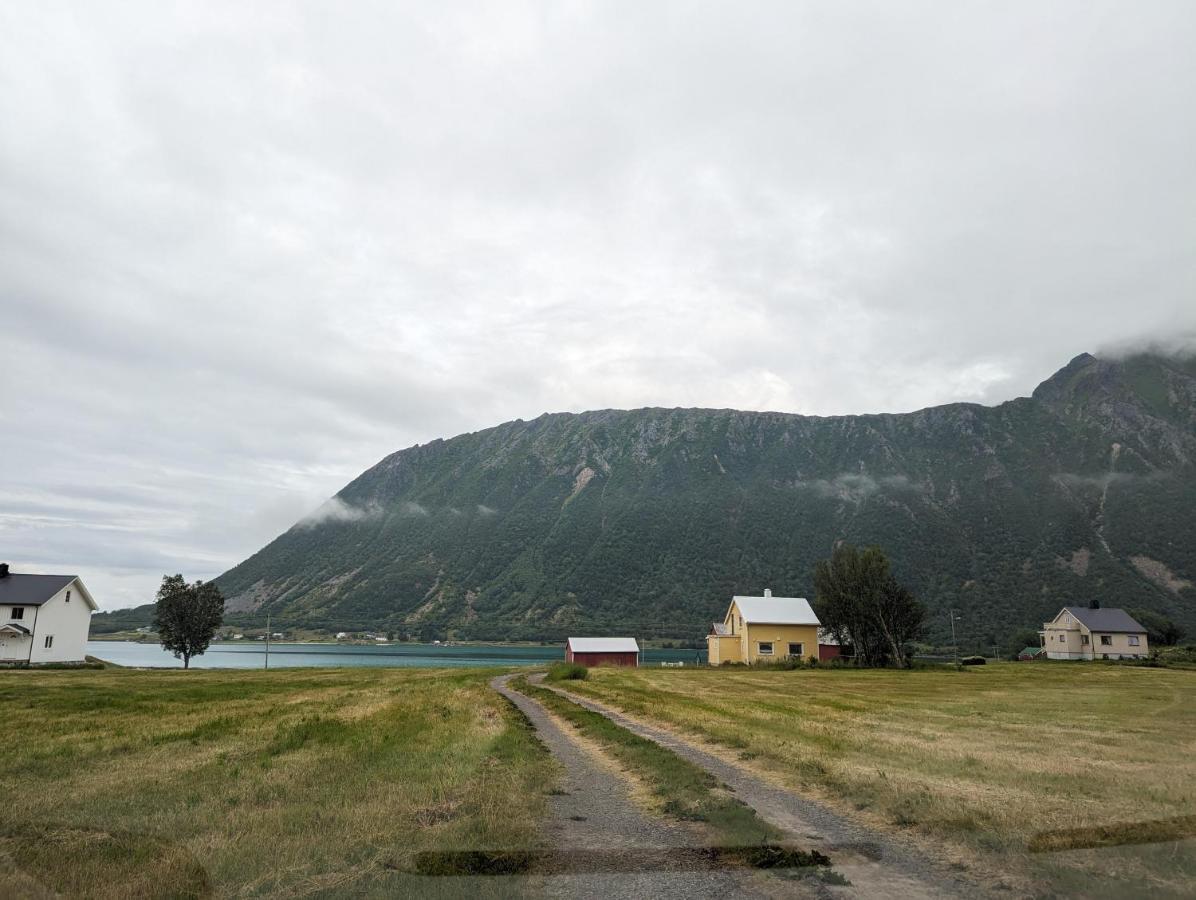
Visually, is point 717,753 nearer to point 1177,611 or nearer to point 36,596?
point 36,596

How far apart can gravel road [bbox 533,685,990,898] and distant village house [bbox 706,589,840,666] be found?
2598 inches

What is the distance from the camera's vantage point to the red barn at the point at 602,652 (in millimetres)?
89188

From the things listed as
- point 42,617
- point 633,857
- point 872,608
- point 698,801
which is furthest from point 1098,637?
point 42,617

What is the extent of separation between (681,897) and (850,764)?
28.7 feet

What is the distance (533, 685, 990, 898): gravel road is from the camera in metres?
7.34

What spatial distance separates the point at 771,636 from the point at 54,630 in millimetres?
67476

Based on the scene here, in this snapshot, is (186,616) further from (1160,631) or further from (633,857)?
(1160,631)

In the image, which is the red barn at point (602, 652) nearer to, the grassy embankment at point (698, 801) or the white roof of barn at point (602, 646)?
the white roof of barn at point (602, 646)

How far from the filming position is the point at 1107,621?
94.6m

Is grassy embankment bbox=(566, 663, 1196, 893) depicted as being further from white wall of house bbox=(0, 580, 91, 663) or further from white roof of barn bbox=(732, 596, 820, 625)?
white wall of house bbox=(0, 580, 91, 663)

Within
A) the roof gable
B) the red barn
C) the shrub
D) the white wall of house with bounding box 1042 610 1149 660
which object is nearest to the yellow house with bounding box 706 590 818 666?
the red barn

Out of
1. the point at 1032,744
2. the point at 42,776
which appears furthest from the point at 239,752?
the point at 1032,744

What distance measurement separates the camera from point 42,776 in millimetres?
13445

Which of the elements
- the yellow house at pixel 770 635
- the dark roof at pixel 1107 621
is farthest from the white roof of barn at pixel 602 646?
the dark roof at pixel 1107 621
